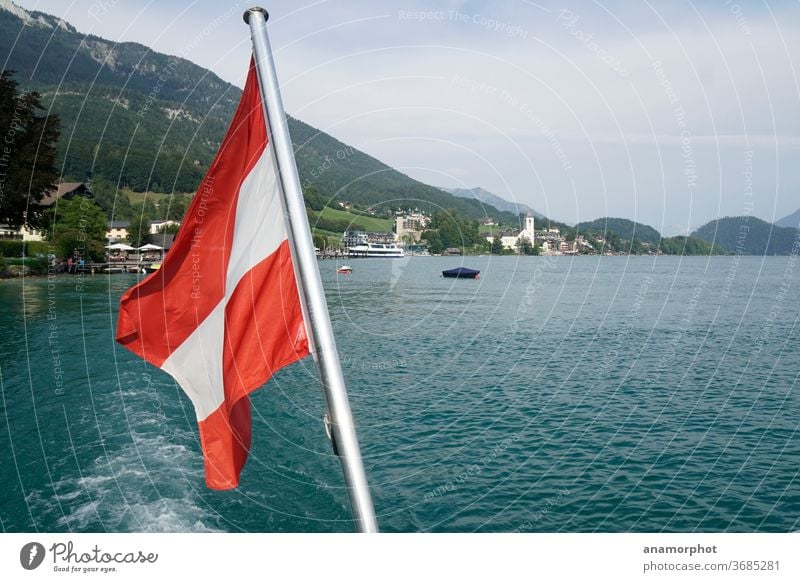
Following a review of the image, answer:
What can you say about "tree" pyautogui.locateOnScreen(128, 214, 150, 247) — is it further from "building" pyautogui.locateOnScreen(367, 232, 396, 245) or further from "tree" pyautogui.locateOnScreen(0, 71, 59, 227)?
"tree" pyautogui.locateOnScreen(0, 71, 59, 227)

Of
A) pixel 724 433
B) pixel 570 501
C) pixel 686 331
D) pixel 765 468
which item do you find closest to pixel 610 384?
pixel 724 433

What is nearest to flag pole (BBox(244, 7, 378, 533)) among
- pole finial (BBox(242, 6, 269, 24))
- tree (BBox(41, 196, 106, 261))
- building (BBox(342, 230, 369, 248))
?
pole finial (BBox(242, 6, 269, 24))

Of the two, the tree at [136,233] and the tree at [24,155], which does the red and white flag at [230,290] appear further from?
the tree at [136,233]

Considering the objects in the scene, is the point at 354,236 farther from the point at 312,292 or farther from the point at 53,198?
the point at 312,292

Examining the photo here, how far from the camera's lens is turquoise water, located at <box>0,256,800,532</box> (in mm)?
9422

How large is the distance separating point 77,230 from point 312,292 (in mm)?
75680

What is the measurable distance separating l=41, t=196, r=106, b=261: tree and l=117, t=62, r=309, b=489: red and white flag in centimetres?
6997

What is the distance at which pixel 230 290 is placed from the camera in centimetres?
359

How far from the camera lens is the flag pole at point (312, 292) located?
2787 millimetres

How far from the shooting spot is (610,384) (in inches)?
757

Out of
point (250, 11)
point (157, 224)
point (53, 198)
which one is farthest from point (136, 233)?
point (250, 11)

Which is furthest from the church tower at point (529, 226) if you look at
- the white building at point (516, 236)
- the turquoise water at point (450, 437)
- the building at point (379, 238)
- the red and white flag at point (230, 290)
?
the red and white flag at point (230, 290)

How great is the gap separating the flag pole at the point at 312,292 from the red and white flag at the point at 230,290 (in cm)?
38
